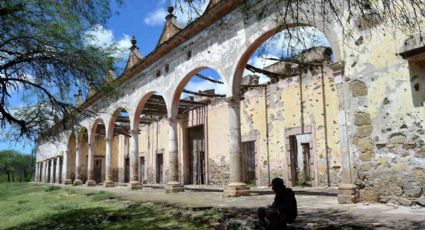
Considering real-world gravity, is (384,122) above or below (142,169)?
above

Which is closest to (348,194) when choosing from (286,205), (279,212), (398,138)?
(398,138)

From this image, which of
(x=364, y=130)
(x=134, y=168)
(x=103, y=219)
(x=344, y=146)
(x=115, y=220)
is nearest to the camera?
(x=364, y=130)

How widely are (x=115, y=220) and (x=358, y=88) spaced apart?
18.4ft

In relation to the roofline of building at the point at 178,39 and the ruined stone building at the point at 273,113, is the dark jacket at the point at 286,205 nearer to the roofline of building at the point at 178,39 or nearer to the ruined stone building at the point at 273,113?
the ruined stone building at the point at 273,113

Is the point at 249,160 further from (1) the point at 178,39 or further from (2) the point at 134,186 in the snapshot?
(1) the point at 178,39

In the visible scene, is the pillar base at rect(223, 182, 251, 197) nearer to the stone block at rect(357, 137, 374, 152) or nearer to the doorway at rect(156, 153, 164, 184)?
the stone block at rect(357, 137, 374, 152)

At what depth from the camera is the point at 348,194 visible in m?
7.49

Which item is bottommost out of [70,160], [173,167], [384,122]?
[173,167]

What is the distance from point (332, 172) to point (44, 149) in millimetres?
35934

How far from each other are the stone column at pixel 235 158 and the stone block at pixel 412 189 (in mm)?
4648

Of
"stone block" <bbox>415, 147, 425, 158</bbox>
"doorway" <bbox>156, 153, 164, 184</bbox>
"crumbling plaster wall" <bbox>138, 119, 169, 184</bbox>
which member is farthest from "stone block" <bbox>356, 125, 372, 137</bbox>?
"doorway" <bbox>156, 153, 164, 184</bbox>

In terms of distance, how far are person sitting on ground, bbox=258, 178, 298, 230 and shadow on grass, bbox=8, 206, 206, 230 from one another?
1.50 m

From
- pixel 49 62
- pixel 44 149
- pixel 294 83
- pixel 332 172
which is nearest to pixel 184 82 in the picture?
pixel 294 83

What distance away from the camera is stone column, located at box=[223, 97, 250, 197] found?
10.6m
